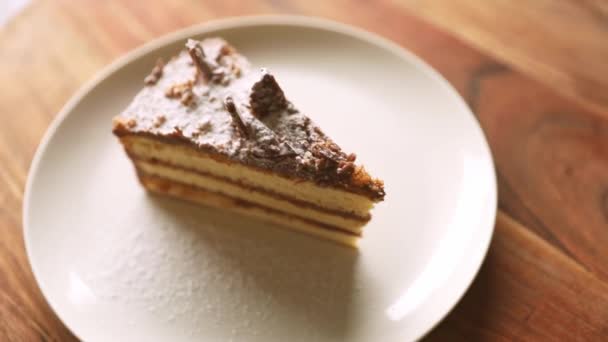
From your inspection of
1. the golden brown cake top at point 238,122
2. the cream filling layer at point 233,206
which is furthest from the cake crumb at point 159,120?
the cream filling layer at point 233,206

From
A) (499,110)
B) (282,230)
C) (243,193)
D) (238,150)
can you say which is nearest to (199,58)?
(238,150)

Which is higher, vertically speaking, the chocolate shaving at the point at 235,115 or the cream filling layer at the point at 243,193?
the chocolate shaving at the point at 235,115

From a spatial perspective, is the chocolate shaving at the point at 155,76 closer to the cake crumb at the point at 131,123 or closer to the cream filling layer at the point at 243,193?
the cake crumb at the point at 131,123

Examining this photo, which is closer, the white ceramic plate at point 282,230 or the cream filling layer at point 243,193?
the white ceramic plate at point 282,230

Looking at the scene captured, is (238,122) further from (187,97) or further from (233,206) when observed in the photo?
(233,206)

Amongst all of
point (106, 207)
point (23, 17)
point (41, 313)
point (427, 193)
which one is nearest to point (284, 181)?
point (427, 193)

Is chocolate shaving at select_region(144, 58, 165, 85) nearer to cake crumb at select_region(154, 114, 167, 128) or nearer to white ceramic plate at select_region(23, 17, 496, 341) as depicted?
cake crumb at select_region(154, 114, 167, 128)

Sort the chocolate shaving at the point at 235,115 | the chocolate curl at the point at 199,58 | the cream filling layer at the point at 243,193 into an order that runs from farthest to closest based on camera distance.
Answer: the cream filling layer at the point at 243,193, the chocolate curl at the point at 199,58, the chocolate shaving at the point at 235,115

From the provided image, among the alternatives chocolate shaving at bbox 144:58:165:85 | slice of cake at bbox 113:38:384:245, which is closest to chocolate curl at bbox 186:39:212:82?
slice of cake at bbox 113:38:384:245
